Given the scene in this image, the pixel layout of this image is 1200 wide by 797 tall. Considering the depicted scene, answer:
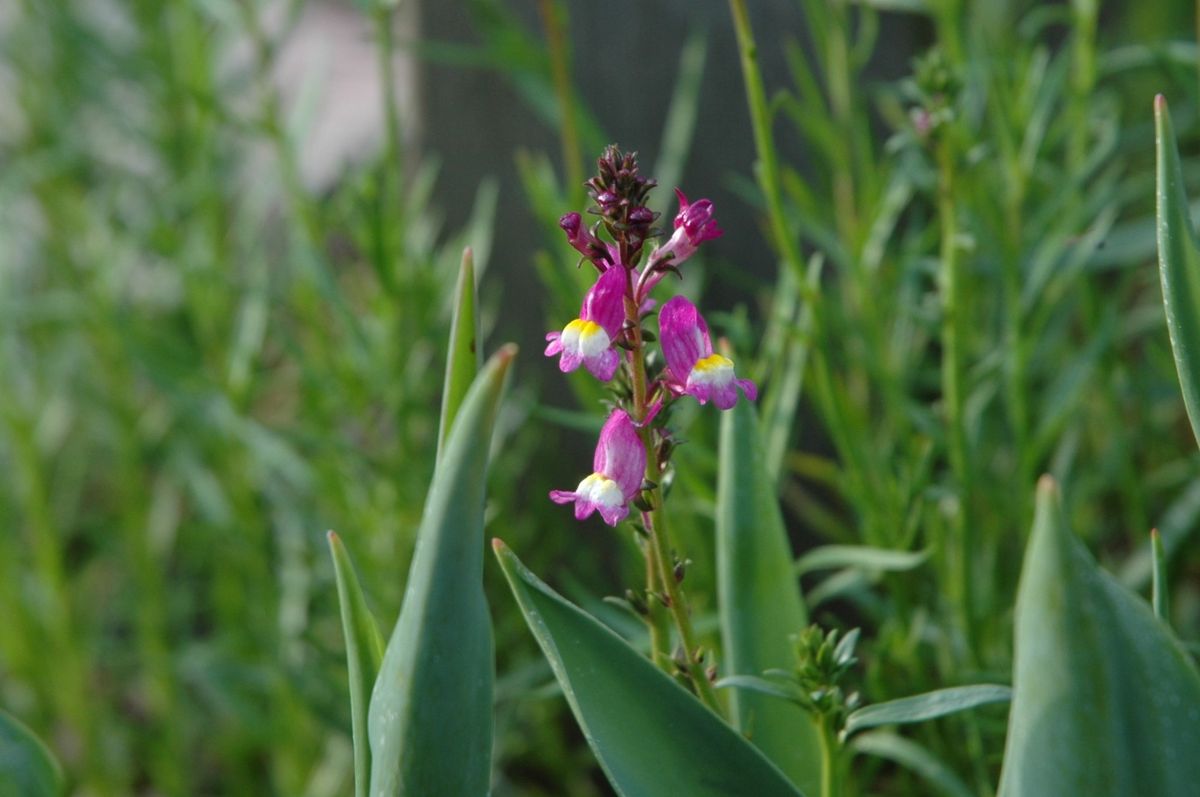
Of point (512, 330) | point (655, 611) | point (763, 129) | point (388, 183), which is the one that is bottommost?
point (655, 611)

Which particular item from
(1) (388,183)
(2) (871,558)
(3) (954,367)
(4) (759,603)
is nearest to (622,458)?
(4) (759,603)

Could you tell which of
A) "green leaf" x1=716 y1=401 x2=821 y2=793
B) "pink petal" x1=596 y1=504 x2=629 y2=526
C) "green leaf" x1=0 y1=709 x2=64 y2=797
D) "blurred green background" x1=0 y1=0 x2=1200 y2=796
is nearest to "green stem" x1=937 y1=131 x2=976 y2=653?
"blurred green background" x1=0 y1=0 x2=1200 y2=796

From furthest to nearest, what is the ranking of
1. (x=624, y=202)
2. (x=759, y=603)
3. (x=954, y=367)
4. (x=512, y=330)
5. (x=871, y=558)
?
(x=512, y=330)
(x=954, y=367)
(x=871, y=558)
(x=759, y=603)
(x=624, y=202)

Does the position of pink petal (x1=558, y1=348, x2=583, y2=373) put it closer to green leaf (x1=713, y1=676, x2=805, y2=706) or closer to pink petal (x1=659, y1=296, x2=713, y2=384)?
pink petal (x1=659, y1=296, x2=713, y2=384)

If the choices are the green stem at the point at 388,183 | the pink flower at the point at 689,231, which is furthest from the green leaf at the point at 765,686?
the green stem at the point at 388,183

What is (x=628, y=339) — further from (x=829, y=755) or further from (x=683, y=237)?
(x=829, y=755)

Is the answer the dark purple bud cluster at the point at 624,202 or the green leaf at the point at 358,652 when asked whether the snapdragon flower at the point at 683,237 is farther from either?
the green leaf at the point at 358,652
